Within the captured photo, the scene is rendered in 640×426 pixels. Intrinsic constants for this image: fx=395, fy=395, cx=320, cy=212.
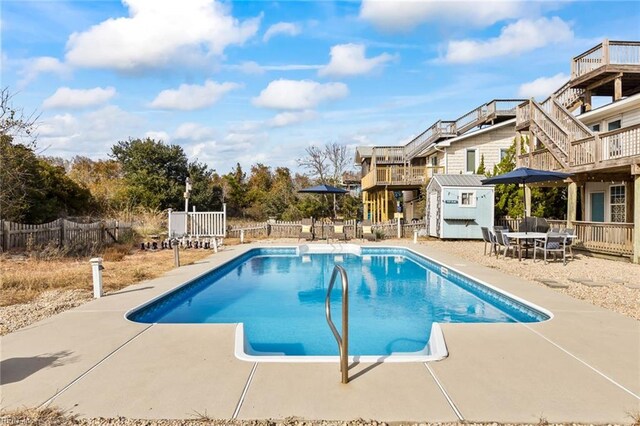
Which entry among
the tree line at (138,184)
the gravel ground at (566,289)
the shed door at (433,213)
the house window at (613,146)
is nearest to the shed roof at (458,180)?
the shed door at (433,213)

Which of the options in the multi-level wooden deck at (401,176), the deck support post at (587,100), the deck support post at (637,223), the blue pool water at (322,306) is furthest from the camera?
the multi-level wooden deck at (401,176)

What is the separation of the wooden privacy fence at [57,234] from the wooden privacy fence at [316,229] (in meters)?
5.61

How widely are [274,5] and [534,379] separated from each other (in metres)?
12.4

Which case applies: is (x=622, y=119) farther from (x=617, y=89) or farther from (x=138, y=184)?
(x=138, y=184)

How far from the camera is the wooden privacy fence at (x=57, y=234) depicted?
1084 cm

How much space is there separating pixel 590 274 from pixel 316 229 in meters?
12.2

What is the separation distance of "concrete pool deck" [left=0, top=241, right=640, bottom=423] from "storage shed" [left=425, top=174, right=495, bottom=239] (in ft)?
41.8

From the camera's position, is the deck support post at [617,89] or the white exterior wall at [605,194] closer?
the white exterior wall at [605,194]

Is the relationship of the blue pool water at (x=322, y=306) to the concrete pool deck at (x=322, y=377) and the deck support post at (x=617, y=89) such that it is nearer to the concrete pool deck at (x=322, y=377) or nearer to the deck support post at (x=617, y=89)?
the concrete pool deck at (x=322, y=377)

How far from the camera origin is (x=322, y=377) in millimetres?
3639

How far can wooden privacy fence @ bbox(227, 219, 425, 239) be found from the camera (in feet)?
63.8

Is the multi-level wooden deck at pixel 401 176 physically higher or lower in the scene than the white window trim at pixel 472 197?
higher

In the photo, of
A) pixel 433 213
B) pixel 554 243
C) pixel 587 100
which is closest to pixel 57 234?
pixel 554 243

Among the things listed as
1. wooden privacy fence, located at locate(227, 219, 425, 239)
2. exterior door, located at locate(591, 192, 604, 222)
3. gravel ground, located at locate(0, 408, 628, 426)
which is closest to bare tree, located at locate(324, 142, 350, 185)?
wooden privacy fence, located at locate(227, 219, 425, 239)
